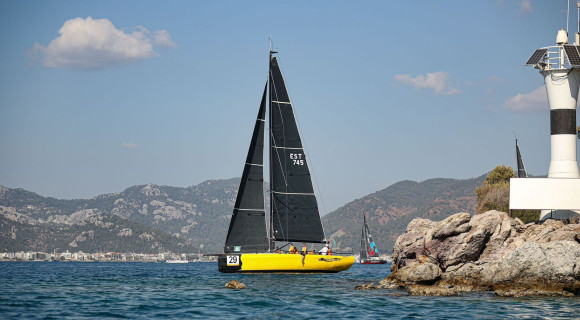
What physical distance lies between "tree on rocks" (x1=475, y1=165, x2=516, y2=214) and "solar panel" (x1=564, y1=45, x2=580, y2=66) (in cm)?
2035

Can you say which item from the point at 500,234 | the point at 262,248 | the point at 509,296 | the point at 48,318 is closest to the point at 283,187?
the point at 262,248

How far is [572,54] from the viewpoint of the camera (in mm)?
49500

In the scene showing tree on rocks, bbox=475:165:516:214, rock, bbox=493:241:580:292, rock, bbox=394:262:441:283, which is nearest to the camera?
rock, bbox=493:241:580:292

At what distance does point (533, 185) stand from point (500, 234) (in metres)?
8.37

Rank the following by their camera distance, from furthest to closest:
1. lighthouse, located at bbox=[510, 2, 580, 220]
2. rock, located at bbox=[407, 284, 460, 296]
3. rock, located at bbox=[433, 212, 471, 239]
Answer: lighthouse, located at bbox=[510, 2, 580, 220]
rock, located at bbox=[433, 212, 471, 239]
rock, located at bbox=[407, 284, 460, 296]

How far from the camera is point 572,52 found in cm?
4962

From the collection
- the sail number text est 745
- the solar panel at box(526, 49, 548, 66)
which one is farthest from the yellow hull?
the solar panel at box(526, 49, 548, 66)

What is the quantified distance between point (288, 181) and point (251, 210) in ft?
11.6

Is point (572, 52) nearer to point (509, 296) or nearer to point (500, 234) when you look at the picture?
point (500, 234)

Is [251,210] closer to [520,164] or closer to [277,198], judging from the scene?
[277,198]

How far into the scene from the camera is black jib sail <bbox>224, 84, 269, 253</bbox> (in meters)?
50.2

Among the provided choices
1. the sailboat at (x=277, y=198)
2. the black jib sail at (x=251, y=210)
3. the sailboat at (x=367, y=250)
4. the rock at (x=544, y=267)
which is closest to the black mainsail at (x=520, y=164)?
the sailboat at (x=277, y=198)

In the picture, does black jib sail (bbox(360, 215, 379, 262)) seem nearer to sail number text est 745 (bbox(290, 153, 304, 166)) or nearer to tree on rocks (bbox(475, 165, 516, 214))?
tree on rocks (bbox(475, 165, 516, 214))

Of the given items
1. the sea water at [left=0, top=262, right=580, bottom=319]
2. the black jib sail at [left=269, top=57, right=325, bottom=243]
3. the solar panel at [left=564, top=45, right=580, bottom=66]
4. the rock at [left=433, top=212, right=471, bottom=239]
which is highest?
the solar panel at [left=564, top=45, right=580, bottom=66]
